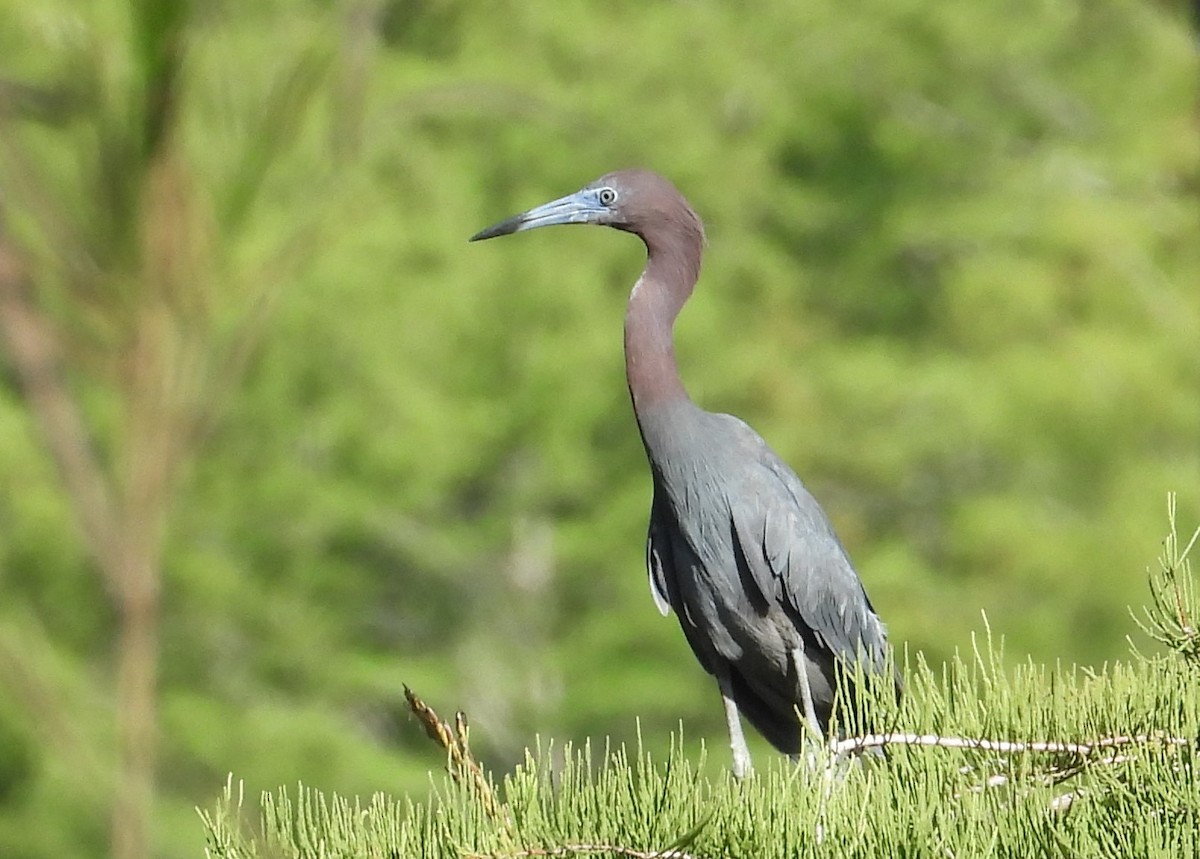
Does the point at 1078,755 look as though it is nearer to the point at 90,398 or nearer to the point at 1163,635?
the point at 1163,635

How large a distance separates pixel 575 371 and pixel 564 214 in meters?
9.55

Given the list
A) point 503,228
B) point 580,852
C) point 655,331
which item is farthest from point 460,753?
point 503,228

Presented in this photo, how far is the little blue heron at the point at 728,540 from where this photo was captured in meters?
4.96

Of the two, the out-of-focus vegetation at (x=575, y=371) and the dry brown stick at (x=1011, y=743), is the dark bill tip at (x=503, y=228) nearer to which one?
the dry brown stick at (x=1011, y=743)

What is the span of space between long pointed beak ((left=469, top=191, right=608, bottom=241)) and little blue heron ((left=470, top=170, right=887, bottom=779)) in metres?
0.01

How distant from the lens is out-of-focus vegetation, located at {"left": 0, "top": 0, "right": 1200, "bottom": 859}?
1354 centimetres

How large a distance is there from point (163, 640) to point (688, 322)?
198 inches

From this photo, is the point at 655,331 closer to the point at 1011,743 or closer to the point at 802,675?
the point at 802,675

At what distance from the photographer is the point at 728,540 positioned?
4961 mm

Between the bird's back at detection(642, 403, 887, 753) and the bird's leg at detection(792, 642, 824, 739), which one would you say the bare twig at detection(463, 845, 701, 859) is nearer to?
the bird's leg at detection(792, 642, 824, 739)

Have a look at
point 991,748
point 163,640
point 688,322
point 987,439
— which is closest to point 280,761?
point 163,640

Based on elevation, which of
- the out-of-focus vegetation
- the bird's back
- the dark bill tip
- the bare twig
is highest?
the out-of-focus vegetation

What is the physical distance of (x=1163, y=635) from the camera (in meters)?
2.58

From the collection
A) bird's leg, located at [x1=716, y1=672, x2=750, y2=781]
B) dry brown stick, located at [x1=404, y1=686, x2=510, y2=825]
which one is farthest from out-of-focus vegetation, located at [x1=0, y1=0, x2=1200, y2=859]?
dry brown stick, located at [x1=404, y1=686, x2=510, y2=825]
